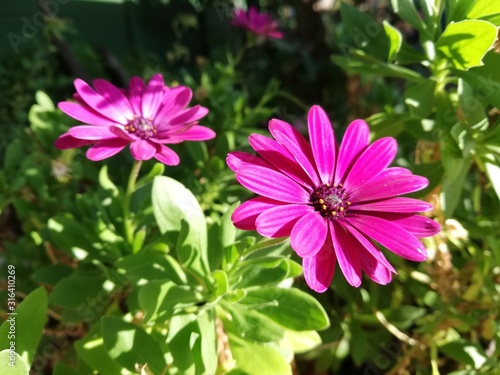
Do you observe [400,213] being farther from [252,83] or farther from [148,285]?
[252,83]

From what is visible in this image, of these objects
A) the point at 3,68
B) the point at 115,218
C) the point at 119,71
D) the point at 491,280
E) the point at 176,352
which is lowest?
the point at 491,280

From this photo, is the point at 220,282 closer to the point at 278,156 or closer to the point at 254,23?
the point at 278,156

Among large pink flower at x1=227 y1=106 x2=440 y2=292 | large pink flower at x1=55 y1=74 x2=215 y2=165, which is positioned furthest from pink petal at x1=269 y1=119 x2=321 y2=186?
large pink flower at x1=55 y1=74 x2=215 y2=165

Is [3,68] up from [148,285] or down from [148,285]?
up

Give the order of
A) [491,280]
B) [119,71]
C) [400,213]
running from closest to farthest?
[400,213] < [491,280] < [119,71]

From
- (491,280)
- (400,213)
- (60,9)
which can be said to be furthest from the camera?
(60,9)

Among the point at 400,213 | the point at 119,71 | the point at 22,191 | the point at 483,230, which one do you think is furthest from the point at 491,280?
the point at 119,71

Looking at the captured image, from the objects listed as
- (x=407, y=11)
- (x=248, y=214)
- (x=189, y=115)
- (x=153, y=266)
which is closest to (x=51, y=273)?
(x=153, y=266)

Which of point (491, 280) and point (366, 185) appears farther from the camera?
point (491, 280)
